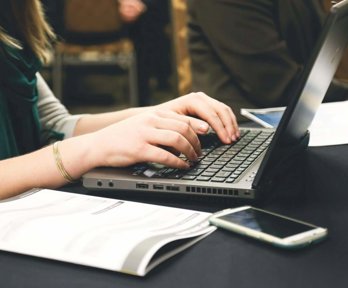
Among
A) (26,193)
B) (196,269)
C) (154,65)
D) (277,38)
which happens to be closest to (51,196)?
(26,193)

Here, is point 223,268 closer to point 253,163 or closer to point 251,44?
point 253,163

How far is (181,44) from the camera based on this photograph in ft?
5.68

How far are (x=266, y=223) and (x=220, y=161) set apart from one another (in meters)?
0.22

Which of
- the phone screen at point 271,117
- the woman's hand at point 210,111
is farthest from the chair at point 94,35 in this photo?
the woman's hand at point 210,111

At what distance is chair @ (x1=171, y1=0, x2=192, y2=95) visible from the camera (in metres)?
1.72

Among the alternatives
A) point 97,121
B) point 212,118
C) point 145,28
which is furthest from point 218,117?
point 145,28

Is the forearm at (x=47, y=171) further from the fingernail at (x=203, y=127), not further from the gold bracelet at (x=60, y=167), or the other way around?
the fingernail at (x=203, y=127)

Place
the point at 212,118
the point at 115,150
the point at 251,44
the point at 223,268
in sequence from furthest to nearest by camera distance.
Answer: the point at 251,44 → the point at 212,118 → the point at 115,150 → the point at 223,268

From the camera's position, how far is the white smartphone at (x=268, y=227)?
0.62m

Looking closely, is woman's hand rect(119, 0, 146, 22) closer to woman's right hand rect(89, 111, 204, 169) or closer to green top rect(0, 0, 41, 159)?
green top rect(0, 0, 41, 159)

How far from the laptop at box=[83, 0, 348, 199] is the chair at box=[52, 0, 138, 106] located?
2.99 m

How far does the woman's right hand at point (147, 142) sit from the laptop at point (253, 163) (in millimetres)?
20

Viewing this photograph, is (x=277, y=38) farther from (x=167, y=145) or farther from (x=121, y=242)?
(x=121, y=242)

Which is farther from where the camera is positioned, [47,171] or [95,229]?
[47,171]
